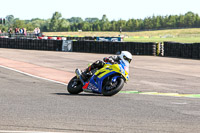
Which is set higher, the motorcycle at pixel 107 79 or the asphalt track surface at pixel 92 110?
the motorcycle at pixel 107 79

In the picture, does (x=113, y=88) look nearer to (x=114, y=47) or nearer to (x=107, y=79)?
(x=107, y=79)

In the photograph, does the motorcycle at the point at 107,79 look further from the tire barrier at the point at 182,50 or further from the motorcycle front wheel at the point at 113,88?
the tire barrier at the point at 182,50

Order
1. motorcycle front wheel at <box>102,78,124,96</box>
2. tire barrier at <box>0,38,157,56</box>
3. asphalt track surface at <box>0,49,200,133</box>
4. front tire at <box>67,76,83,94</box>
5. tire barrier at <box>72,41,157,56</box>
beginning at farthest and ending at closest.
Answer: tire barrier at <box>0,38,157,56</box> → tire barrier at <box>72,41,157,56</box> → front tire at <box>67,76,83,94</box> → motorcycle front wheel at <box>102,78,124,96</box> → asphalt track surface at <box>0,49,200,133</box>

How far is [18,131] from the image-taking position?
22.3 ft

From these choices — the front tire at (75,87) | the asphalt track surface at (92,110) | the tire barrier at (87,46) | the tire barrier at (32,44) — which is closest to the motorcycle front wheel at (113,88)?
the asphalt track surface at (92,110)

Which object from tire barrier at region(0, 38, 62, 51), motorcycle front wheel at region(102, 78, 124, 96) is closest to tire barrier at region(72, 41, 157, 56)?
tire barrier at region(0, 38, 62, 51)

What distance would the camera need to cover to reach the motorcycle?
11.4 m

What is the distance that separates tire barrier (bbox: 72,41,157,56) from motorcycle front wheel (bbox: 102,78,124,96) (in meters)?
21.2

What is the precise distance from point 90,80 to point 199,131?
5.16 m

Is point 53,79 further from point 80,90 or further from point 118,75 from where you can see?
point 118,75

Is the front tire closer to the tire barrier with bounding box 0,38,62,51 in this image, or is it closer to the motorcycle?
the motorcycle

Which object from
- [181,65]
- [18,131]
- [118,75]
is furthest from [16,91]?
[181,65]

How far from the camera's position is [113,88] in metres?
11.5

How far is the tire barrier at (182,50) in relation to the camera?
95.6ft
